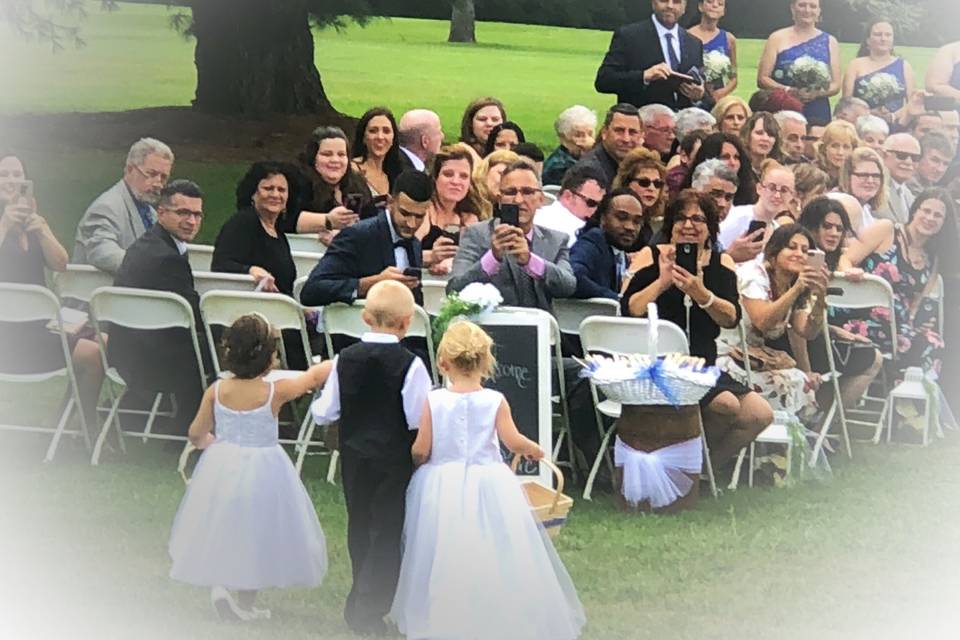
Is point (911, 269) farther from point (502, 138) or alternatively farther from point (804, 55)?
point (502, 138)

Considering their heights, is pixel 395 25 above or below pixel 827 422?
above

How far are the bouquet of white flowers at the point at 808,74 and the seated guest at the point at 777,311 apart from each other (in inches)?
35.3

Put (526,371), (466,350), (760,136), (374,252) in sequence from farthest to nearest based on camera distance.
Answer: (760,136)
(526,371)
(374,252)
(466,350)

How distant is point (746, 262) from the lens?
7.43 m

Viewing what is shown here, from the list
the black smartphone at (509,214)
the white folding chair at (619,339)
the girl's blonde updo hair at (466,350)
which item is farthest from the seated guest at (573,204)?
the girl's blonde updo hair at (466,350)

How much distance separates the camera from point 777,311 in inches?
294

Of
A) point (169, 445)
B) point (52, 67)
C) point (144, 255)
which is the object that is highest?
point (52, 67)

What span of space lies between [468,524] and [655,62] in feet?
8.64

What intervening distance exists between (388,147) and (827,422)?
1.97 meters

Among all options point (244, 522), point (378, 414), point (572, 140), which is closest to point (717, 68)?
point (572, 140)

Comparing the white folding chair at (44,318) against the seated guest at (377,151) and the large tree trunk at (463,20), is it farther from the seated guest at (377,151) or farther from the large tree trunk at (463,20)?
the large tree trunk at (463,20)

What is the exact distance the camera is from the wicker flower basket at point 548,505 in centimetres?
620

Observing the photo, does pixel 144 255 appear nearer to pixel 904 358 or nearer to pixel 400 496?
pixel 400 496

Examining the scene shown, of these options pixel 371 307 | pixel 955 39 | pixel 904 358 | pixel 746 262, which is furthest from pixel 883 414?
pixel 371 307
